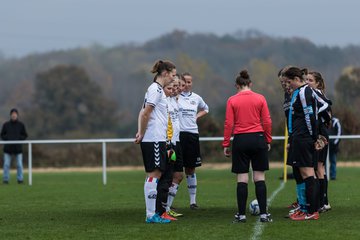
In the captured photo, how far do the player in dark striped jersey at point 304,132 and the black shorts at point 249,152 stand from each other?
48 centimetres

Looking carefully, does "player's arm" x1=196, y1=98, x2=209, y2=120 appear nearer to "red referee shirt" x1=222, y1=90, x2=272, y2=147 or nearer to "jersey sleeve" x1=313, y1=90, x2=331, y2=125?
"jersey sleeve" x1=313, y1=90, x2=331, y2=125

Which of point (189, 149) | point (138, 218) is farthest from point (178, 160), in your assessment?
point (138, 218)

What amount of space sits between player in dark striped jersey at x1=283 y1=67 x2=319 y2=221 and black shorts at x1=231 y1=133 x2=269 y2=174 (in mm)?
485

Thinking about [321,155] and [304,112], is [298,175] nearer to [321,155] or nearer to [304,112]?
[321,155]

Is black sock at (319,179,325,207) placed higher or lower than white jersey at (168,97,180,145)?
lower

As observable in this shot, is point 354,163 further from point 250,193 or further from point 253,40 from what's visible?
point 253,40

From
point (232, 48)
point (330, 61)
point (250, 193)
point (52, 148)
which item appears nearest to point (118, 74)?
point (232, 48)

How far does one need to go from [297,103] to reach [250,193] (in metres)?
5.34

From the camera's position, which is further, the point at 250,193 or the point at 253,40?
the point at 253,40

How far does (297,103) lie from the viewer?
1072 cm

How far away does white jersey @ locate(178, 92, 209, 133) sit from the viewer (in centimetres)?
1267

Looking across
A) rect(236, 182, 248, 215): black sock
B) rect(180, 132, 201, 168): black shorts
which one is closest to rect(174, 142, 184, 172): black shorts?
rect(180, 132, 201, 168): black shorts

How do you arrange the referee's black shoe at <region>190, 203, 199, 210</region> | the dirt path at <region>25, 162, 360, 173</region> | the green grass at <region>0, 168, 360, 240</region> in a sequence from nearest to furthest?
the green grass at <region>0, 168, 360, 240</region>
the referee's black shoe at <region>190, 203, 199, 210</region>
the dirt path at <region>25, 162, 360, 173</region>

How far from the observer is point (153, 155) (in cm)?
1060
